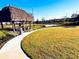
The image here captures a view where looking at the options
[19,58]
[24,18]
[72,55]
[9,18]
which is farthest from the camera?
[24,18]

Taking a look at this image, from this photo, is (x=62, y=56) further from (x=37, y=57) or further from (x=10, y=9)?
(x=10, y=9)

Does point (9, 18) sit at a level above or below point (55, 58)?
above

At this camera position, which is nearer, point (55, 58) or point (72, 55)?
point (55, 58)

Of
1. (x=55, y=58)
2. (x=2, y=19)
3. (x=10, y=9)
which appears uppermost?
(x=10, y=9)

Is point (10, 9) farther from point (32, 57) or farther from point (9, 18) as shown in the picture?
point (32, 57)

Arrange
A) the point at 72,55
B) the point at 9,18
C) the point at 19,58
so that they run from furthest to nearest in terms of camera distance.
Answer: the point at 9,18 < the point at 72,55 < the point at 19,58

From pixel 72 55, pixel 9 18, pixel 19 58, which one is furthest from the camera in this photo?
pixel 9 18

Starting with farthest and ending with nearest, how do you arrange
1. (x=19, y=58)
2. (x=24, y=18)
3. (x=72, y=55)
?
1. (x=24, y=18)
2. (x=72, y=55)
3. (x=19, y=58)

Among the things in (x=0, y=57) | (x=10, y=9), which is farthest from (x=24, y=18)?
(x=0, y=57)

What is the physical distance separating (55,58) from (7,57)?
12.1ft

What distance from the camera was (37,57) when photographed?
10.3 metres

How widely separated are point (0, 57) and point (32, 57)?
2.48m

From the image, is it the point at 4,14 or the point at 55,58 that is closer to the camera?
the point at 55,58

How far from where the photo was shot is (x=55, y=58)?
10008mm
